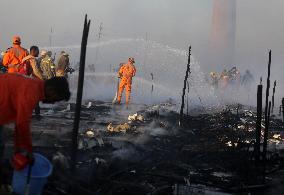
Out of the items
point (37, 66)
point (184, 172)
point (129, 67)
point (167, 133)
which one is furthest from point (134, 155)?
point (129, 67)

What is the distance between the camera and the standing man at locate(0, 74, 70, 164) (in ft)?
14.1

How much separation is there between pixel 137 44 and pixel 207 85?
33.5 m

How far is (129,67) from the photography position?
19828 millimetres

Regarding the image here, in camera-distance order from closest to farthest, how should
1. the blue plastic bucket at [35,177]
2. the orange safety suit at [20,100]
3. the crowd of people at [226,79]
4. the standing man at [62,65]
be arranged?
1. the orange safety suit at [20,100]
2. the blue plastic bucket at [35,177]
3. the standing man at [62,65]
4. the crowd of people at [226,79]

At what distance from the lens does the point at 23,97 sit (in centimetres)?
432

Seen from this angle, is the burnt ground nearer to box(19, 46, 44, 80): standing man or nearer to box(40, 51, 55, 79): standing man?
box(19, 46, 44, 80): standing man

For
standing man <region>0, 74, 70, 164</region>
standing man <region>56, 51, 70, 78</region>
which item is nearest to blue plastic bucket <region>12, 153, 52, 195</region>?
standing man <region>0, 74, 70, 164</region>

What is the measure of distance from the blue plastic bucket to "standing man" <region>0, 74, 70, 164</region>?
0.30 metres

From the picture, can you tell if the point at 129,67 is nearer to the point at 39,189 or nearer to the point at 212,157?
the point at 212,157

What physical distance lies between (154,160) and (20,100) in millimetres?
4901

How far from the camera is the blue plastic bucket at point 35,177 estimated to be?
454cm

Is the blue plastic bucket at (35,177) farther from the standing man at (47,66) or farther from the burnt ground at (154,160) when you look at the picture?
the standing man at (47,66)

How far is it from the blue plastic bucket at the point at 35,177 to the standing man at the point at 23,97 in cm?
30

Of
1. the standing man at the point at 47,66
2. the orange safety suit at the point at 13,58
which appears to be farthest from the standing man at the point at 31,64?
the standing man at the point at 47,66
